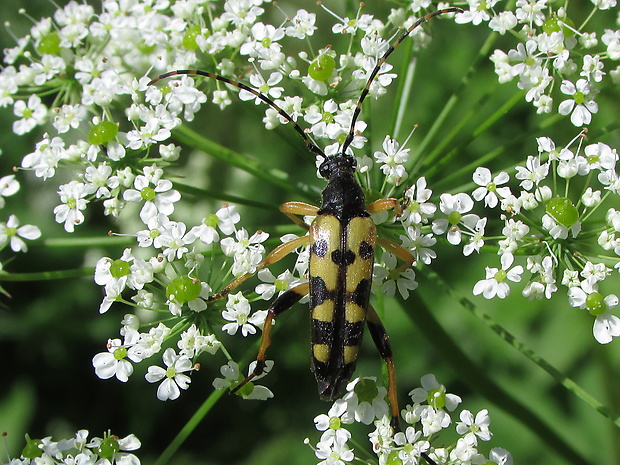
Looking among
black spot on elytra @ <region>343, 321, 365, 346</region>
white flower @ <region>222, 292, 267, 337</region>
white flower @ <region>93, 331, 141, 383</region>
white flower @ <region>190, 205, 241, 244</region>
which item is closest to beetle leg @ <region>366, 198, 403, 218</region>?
black spot on elytra @ <region>343, 321, 365, 346</region>

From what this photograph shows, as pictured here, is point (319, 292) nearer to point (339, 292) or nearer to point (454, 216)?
point (339, 292)

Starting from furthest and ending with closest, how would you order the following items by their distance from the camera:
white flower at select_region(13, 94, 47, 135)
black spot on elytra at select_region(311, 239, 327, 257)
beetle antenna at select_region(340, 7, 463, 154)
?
white flower at select_region(13, 94, 47, 135) → beetle antenna at select_region(340, 7, 463, 154) → black spot on elytra at select_region(311, 239, 327, 257)

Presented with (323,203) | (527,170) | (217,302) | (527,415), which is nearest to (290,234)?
(323,203)

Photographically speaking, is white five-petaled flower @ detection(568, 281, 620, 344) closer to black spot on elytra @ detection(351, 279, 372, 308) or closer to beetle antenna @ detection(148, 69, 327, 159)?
black spot on elytra @ detection(351, 279, 372, 308)

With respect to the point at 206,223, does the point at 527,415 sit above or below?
below

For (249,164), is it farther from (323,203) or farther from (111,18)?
(111,18)

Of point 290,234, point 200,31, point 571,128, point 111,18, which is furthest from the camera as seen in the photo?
point 571,128

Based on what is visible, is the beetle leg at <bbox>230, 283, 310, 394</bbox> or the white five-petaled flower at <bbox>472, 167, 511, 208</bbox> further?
the white five-petaled flower at <bbox>472, 167, 511, 208</bbox>
